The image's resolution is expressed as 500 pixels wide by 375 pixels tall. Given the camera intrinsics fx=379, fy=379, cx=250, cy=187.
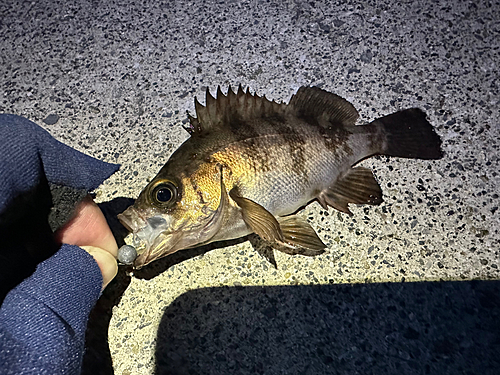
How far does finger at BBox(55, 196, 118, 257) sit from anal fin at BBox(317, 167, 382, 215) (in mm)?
864

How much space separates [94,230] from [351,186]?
105cm

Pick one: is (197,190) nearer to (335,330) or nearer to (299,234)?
(299,234)

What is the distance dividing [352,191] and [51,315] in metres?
1.19

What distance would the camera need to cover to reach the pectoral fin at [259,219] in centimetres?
132

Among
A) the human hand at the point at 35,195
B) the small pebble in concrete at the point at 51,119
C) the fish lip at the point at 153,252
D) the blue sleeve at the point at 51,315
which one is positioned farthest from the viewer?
the small pebble in concrete at the point at 51,119

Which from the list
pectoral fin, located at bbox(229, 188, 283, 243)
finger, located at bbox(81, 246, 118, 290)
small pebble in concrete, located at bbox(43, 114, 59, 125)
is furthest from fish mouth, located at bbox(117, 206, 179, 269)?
small pebble in concrete, located at bbox(43, 114, 59, 125)

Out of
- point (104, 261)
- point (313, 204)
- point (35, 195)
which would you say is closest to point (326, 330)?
point (313, 204)

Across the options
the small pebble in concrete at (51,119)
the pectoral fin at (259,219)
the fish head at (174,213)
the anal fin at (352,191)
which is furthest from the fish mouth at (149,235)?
the small pebble in concrete at (51,119)

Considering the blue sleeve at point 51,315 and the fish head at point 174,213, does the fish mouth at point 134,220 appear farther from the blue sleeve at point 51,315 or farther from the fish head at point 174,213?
the blue sleeve at point 51,315

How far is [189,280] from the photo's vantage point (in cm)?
158

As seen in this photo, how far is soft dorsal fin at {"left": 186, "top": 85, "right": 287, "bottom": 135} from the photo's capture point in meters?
1.46

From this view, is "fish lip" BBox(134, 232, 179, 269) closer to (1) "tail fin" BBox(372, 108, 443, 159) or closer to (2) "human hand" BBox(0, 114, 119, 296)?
(2) "human hand" BBox(0, 114, 119, 296)

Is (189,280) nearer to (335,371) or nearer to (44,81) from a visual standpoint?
(335,371)

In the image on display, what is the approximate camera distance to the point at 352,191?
1.62 meters
